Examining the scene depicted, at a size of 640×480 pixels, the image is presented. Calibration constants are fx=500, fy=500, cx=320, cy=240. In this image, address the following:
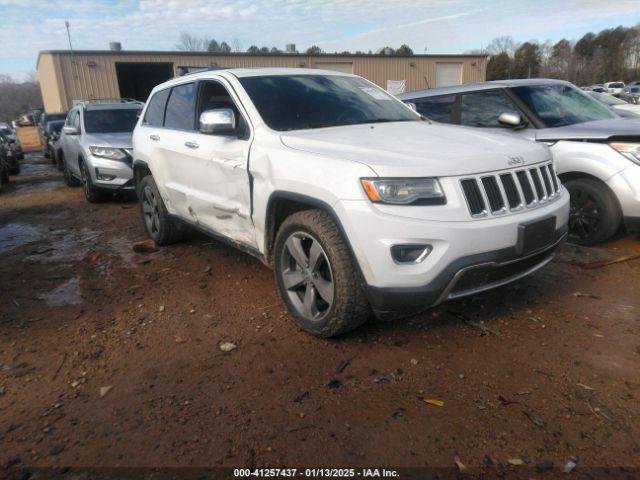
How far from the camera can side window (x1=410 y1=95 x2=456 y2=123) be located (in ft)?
19.6

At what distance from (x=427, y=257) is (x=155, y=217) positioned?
3680 millimetres

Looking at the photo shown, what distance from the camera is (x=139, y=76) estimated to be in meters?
31.0

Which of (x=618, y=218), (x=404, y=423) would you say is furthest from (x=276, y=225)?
(x=618, y=218)

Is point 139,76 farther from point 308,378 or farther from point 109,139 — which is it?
point 308,378

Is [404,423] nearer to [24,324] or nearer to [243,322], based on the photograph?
[243,322]

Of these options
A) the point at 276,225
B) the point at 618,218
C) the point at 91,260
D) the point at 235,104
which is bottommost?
the point at 91,260

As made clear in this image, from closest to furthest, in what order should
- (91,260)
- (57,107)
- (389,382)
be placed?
(389,382)
(91,260)
(57,107)

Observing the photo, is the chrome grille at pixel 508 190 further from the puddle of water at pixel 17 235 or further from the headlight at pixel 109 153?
the headlight at pixel 109 153

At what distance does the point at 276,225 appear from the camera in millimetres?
3480

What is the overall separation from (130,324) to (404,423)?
2.21 m

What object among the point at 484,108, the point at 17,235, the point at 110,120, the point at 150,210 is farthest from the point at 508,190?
the point at 110,120

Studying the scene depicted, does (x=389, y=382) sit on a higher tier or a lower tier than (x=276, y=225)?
lower

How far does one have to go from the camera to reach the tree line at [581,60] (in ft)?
213

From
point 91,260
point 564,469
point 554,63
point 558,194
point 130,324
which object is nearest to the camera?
point 564,469
